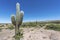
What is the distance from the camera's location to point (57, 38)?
20.1 meters

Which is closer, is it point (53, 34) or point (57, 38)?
point (57, 38)

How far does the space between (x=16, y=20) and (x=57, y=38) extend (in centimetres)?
919

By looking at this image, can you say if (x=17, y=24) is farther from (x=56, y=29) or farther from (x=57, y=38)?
(x=56, y=29)

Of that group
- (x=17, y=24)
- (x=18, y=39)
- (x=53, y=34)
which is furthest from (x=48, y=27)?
(x=17, y=24)

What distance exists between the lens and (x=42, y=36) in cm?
2122

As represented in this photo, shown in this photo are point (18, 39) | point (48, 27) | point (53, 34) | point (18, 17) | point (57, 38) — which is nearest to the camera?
point (18, 17)

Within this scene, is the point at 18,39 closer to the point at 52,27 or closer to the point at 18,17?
the point at 18,17

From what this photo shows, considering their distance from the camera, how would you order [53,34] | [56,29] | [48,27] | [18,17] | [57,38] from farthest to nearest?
1. [48,27]
2. [56,29]
3. [53,34]
4. [57,38]
5. [18,17]

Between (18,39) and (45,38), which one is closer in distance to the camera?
(18,39)

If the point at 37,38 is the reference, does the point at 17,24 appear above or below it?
above

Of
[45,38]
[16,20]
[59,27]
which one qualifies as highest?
[16,20]

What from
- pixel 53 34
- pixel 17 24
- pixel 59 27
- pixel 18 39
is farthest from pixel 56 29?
pixel 17 24

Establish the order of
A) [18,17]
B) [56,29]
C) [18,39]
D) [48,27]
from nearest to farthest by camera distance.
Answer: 1. [18,17]
2. [18,39]
3. [56,29]
4. [48,27]

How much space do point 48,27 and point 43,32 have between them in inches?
134
